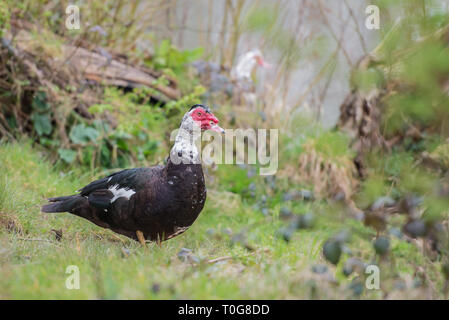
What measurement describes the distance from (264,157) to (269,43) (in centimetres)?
228

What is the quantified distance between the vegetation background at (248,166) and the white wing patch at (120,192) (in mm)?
350

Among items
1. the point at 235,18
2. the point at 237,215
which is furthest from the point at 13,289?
the point at 235,18

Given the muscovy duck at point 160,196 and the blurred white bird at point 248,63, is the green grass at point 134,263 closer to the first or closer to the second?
the muscovy duck at point 160,196

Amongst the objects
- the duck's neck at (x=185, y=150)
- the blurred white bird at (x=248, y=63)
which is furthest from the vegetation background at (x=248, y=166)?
Result: the duck's neck at (x=185, y=150)

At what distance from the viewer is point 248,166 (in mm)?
5918

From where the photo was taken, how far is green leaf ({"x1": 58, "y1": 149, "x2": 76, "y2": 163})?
5.63 metres

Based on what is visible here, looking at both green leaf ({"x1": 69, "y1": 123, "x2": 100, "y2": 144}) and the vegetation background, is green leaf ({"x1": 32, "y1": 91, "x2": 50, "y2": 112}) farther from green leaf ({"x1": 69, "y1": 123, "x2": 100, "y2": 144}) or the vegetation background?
green leaf ({"x1": 69, "y1": 123, "x2": 100, "y2": 144})

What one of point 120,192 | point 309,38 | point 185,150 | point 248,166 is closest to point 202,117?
point 185,150

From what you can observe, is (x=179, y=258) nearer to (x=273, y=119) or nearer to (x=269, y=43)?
(x=273, y=119)

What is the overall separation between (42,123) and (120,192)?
8.41 feet

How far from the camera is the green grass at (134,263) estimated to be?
8.22 feet

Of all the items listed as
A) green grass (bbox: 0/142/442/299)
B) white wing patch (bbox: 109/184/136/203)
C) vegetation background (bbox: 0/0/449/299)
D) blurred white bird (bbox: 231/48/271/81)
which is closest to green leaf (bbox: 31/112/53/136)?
vegetation background (bbox: 0/0/449/299)

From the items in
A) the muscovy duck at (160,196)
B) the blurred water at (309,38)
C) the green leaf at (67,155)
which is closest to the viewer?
the muscovy duck at (160,196)
